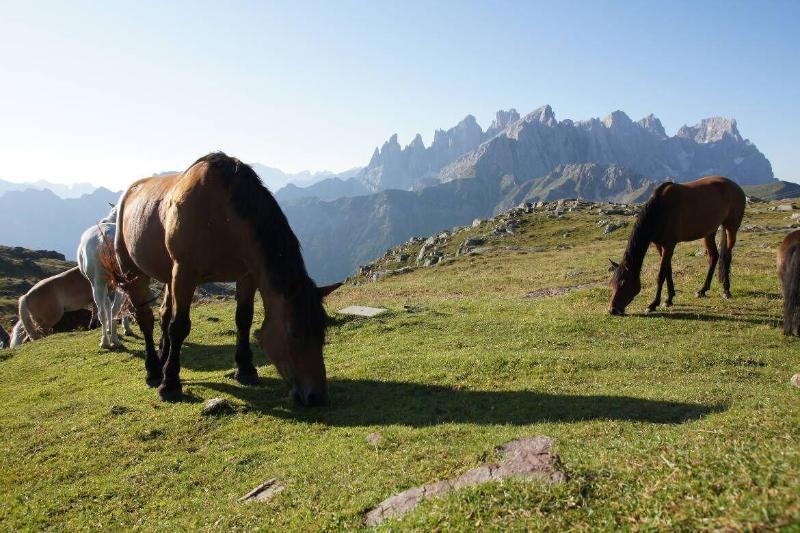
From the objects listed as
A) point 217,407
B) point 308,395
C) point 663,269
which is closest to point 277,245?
point 308,395

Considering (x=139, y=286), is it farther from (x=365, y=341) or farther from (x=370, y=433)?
(x=370, y=433)

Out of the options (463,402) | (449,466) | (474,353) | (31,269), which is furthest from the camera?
(31,269)

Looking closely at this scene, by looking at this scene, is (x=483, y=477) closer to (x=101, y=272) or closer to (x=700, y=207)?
(x=101, y=272)

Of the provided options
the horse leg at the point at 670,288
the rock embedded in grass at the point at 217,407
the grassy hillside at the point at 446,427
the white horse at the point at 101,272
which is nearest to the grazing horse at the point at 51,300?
the grassy hillside at the point at 446,427

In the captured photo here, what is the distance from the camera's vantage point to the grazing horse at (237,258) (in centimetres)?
800

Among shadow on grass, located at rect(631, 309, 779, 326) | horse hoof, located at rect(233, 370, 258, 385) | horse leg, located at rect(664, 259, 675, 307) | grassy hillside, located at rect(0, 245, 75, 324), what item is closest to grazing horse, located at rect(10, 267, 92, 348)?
horse hoof, located at rect(233, 370, 258, 385)

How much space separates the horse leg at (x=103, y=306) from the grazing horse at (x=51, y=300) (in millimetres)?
6770

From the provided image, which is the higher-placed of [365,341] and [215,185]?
[215,185]

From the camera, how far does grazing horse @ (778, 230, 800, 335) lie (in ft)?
38.2

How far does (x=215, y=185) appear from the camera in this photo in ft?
29.2

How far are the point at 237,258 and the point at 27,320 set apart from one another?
19.7m

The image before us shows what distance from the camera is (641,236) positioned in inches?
611

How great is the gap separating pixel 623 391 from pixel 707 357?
3586 mm

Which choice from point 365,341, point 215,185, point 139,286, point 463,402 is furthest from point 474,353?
point 139,286
